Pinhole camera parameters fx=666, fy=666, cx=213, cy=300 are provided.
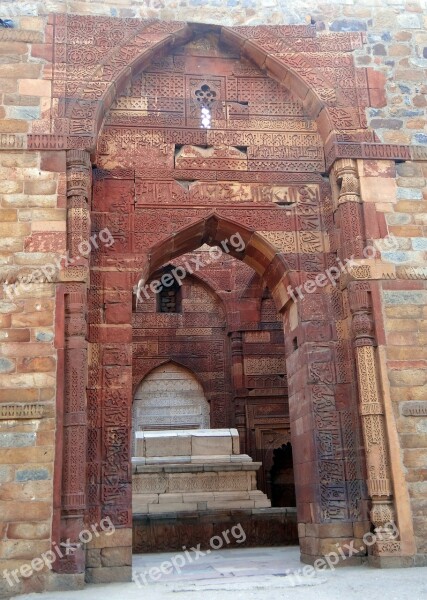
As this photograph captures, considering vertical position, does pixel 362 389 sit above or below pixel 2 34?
below

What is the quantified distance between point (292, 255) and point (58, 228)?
240 centimetres

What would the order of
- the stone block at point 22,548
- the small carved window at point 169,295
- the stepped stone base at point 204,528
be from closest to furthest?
1. the stone block at point 22,548
2. the stepped stone base at point 204,528
3. the small carved window at point 169,295


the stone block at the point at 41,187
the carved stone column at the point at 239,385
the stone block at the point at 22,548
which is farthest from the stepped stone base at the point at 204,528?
the stone block at the point at 41,187

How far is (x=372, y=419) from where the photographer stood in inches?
242

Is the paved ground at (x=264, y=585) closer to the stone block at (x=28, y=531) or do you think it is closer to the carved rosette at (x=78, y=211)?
the stone block at (x=28, y=531)

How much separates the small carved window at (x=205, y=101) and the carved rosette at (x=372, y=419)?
247cm

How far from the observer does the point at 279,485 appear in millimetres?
11508

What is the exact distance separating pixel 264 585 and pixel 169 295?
8164mm

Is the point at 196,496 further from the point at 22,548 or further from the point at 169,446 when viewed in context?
the point at 22,548

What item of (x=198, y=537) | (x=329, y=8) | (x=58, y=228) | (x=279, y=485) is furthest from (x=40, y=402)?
(x=279, y=485)

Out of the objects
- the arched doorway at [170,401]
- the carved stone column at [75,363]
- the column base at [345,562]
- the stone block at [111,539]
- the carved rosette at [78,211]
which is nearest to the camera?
the carved stone column at [75,363]

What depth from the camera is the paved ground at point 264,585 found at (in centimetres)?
474

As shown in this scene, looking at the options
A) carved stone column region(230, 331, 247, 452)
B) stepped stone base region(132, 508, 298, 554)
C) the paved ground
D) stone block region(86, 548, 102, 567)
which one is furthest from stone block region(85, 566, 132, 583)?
carved stone column region(230, 331, 247, 452)

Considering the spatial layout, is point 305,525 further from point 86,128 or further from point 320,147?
point 86,128
